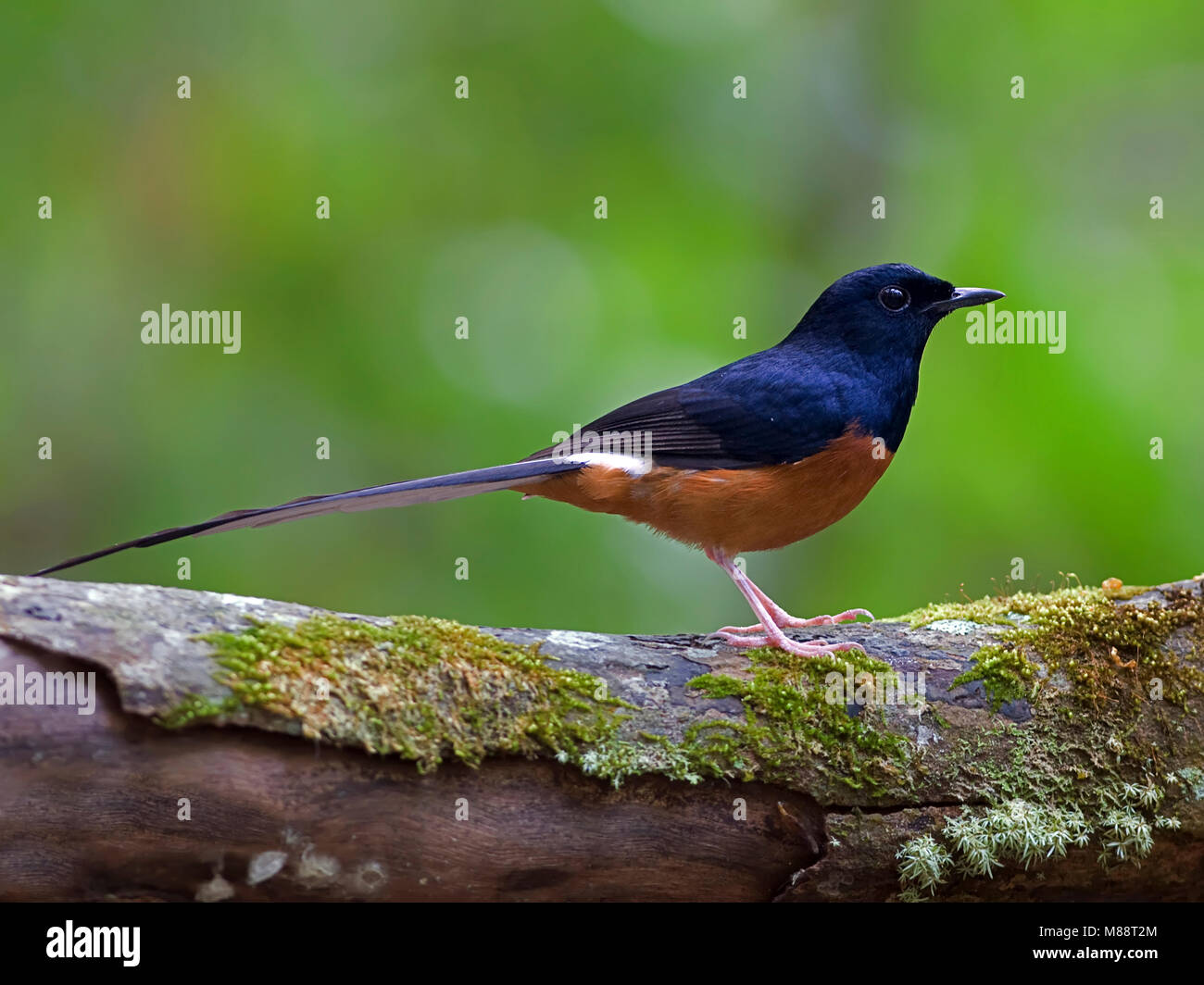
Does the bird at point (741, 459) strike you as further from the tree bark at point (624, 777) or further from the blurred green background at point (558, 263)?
the blurred green background at point (558, 263)

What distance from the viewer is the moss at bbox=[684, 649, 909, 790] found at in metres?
3.29

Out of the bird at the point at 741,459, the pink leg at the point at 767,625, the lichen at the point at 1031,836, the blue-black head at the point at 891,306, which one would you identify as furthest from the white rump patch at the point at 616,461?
the lichen at the point at 1031,836

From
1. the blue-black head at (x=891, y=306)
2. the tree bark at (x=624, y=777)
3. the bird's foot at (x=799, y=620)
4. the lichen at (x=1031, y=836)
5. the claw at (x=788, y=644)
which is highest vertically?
the blue-black head at (x=891, y=306)

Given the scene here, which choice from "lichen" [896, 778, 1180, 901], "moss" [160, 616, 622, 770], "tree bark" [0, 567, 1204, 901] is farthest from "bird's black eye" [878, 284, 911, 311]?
"moss" [160, 616, 622, 770]

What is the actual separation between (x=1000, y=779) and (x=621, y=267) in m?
4.54

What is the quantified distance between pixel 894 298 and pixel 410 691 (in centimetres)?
319

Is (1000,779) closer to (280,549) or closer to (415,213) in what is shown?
(280,549)

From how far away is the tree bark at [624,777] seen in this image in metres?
2.69

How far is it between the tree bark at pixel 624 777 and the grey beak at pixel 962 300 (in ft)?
5.52

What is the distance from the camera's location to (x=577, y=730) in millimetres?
3164

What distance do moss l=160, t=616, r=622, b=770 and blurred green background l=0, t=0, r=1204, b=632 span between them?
3227mm

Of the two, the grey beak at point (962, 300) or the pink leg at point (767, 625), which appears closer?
the pink leg at point (767, 625)

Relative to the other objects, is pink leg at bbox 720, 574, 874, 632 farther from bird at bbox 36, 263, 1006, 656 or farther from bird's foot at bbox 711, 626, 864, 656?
bird's foot at bbox 711, 626, 864, 656

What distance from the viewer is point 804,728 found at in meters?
3.42
